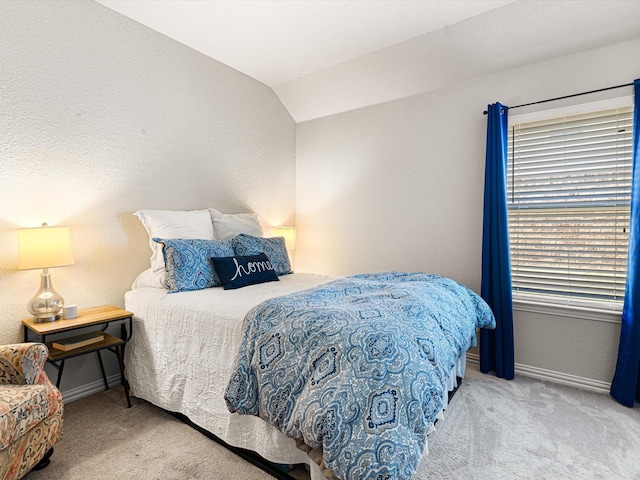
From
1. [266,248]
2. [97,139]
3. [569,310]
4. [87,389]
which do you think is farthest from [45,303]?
[569,310]

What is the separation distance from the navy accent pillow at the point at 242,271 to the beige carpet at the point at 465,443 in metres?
0.92

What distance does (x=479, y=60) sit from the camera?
2.86 metres

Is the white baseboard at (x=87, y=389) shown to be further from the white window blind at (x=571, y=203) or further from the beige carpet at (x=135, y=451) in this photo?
the white window blind at (x=571, y=203)

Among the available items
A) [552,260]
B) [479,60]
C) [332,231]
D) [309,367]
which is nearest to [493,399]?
[552,260]

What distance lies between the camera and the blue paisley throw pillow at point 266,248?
2.85m

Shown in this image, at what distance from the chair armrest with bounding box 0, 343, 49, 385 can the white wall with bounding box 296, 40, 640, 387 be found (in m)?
2.77

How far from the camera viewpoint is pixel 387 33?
2828 millimetres

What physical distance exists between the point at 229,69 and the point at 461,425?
348 cm

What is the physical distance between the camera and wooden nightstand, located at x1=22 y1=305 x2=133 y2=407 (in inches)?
79.0

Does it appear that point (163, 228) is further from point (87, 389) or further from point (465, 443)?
point (465, 443)

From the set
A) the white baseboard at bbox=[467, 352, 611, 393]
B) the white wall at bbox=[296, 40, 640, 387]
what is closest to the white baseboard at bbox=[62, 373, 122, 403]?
the white wall at bbox=[296, 40, 640, 387]

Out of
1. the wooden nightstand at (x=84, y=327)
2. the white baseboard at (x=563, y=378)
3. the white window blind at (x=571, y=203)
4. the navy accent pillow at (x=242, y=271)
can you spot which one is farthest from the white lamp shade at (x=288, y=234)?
the white baseboard at (x=563, y=378)

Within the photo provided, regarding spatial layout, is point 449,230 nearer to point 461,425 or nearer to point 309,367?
point 461,425

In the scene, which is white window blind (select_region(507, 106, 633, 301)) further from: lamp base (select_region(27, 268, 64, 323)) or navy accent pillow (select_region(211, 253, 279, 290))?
lamp base (select_region(27, 268, 64, 323))
